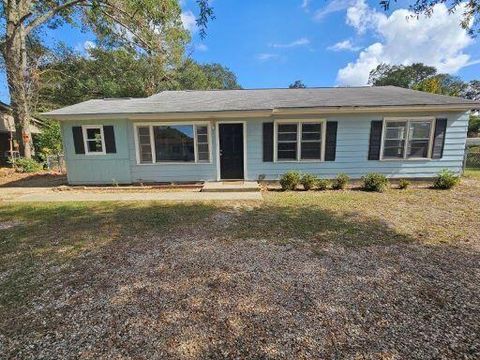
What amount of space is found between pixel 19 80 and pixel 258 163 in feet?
45.3

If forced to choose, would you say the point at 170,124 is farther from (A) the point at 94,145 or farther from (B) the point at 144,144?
(A) the point at 94,145

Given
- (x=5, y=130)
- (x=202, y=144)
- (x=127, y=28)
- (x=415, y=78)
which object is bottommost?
(x=202, y=144)

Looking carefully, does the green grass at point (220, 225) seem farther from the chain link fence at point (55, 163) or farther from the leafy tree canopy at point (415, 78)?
the leafy tree canopy at point (415, 78)

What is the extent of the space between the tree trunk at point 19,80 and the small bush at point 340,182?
15.6m

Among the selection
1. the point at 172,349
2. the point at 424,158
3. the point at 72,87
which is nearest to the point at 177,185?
the point at 172,349

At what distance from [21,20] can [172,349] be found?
17.6m

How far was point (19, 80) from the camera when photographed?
13422 mm

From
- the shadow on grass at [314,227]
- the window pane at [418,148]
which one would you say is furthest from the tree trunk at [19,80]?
the window pane at [418,148]

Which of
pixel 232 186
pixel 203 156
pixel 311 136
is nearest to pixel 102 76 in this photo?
pixel 203 156

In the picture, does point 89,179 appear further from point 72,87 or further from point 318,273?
point 72,87

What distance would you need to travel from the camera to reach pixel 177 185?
29.9 ft

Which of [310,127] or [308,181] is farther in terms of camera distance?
[310,127]

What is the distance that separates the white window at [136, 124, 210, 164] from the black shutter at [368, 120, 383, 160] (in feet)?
18.6

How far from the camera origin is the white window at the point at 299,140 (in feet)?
29.1
